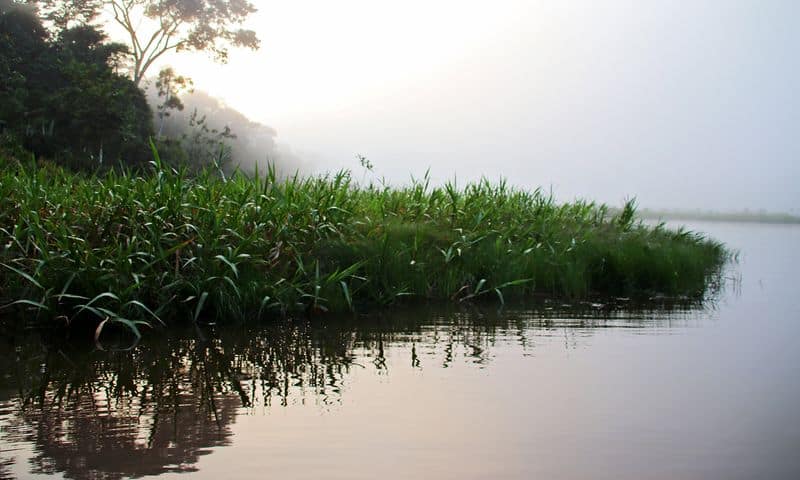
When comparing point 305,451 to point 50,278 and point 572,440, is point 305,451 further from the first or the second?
point 50,278

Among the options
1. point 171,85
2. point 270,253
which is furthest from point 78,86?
point 270,253

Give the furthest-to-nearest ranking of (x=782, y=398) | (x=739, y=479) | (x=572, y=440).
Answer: (x=782, y=398)
(x=572, y=440)
(x=739, y=479)

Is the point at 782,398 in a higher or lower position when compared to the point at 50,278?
lower

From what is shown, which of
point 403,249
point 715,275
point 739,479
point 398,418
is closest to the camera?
point 739,479

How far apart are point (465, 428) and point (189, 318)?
133 inches

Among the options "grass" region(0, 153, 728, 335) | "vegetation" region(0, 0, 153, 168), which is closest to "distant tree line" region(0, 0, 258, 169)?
"vegetation" region(0, 0, 153, 168)

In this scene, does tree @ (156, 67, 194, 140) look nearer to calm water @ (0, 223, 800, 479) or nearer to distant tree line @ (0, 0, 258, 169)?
distant tree line @ (0, 0, 258, 169)

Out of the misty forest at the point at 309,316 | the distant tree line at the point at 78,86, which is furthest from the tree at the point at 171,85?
the misty forest at the point at 309,316

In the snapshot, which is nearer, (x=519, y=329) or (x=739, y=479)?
(x=739, y=479)

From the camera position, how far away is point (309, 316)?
21.0 feet

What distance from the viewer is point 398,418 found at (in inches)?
140

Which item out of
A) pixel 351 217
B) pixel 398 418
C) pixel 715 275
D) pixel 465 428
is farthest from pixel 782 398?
pixel 715 275

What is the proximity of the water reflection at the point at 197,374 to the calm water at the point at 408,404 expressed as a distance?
15 mm

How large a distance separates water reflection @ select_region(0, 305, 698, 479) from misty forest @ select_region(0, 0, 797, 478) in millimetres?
19
